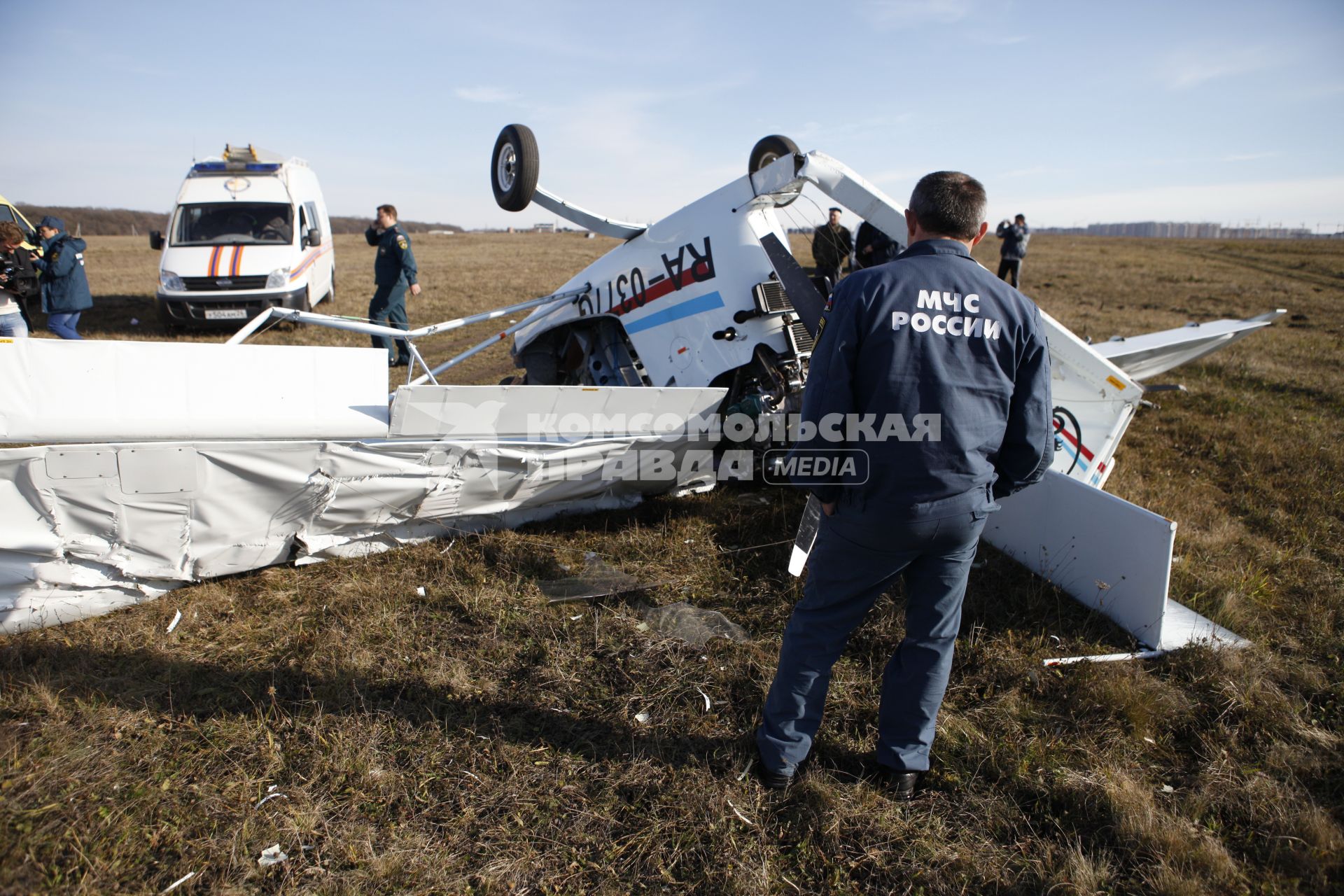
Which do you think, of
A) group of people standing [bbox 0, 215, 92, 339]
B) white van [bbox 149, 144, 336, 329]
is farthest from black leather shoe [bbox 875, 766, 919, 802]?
white van [bbox 149, 144, 336, 329]

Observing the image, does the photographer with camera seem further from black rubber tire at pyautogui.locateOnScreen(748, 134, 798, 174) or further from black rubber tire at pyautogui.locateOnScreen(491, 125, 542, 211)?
black rubber tire at pyautogui.locateOnScreen(748, 134, 798, 174)

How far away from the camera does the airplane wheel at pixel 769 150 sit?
4727 mm

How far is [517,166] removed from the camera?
183 inches

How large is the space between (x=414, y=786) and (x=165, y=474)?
5.81 ft

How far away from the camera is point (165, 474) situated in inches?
117

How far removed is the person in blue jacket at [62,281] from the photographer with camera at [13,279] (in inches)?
57.0

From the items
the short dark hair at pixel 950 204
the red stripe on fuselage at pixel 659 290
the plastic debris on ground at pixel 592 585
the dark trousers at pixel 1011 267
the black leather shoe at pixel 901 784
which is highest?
the dark trousers at pixel 1011 267

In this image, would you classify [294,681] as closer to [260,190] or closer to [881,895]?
[881,895]

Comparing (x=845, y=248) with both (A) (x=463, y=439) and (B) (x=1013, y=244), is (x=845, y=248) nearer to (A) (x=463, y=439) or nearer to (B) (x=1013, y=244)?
(A) (x=463, y=439)

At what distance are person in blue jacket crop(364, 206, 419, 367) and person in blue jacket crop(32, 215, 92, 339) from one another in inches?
125

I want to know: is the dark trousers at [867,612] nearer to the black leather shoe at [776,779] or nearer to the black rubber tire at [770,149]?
the black leather shoe at [776,779]

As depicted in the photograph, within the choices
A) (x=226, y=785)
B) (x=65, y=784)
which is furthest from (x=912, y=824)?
(x=65, y=784)

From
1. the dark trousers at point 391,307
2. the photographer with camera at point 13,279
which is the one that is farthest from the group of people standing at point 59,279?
the dark trousers at point 391,307

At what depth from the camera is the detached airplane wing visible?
17.3 feet
